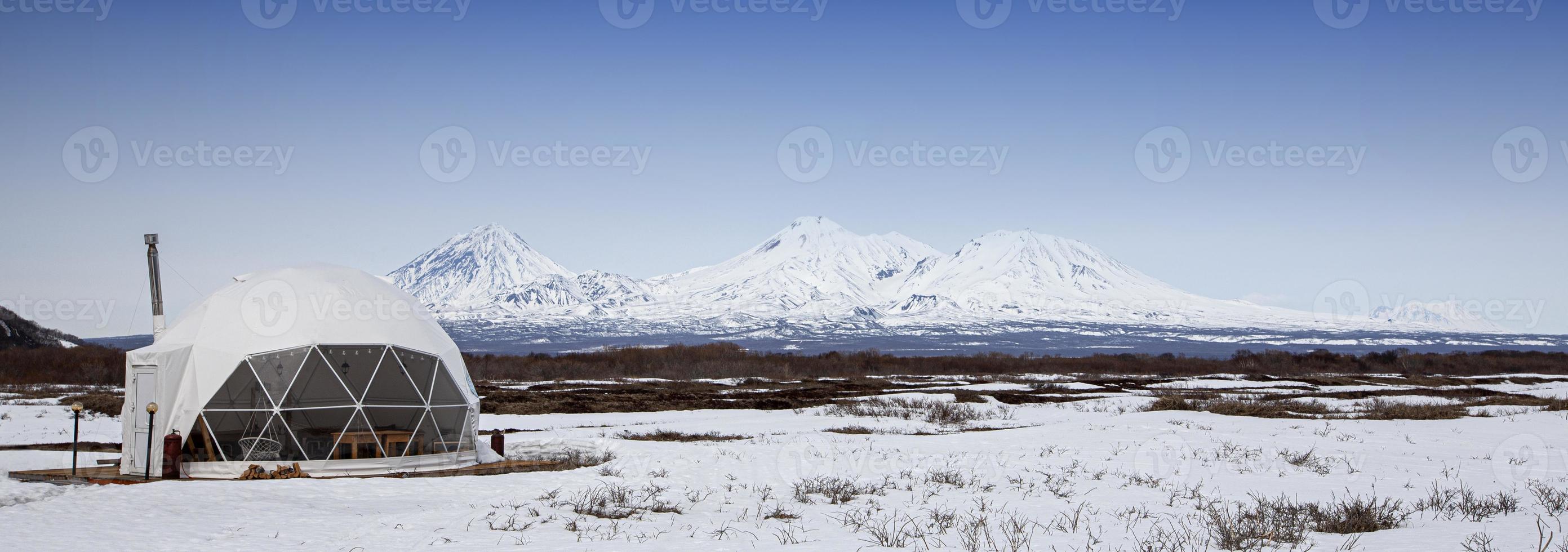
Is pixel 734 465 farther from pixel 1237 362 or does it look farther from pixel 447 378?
pixel 1237 362

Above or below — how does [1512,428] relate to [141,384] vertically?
below

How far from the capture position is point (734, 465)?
17.8 meters

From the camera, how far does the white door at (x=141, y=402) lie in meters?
16.0

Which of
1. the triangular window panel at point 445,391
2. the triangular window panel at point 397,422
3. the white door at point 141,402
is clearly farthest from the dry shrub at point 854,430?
the white door at point 141,402

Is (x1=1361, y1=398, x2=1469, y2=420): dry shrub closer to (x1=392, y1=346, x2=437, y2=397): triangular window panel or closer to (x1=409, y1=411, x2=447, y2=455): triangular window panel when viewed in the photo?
(x1=409, y1=411, x2=447, y2=455): triangular window panel

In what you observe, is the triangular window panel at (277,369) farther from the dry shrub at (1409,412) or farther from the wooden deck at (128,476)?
the dry shrub at (1409,412)

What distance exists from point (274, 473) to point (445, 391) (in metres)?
3.70

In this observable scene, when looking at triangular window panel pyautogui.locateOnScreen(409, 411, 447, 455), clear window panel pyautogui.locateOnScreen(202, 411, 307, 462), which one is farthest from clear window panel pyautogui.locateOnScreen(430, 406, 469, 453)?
clear window panel pyautogui.locateOnScreen(202, 411, 307, 462)

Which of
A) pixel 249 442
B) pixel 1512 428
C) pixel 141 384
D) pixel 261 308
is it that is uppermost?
pixel 261 308

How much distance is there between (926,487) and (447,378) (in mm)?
9421

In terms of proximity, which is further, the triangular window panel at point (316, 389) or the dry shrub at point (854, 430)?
the dry shrub at point (854, 430)

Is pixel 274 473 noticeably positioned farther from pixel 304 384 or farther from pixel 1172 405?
pixel 1172 405

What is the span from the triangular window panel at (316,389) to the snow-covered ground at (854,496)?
131 inches

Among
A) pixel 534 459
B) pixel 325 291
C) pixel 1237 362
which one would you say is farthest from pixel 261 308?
pixel 1237 362
